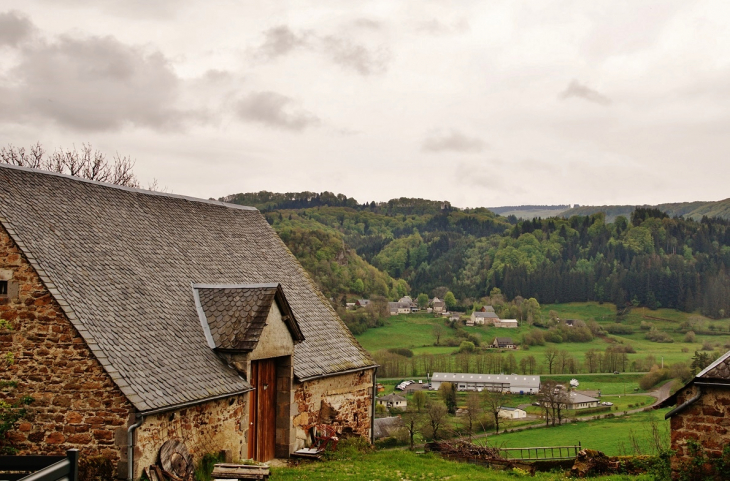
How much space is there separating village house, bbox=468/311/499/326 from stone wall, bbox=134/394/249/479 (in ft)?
480

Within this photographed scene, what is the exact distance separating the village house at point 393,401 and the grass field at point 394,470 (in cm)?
6437

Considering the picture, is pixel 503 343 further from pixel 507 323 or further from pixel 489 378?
pixel 489 378

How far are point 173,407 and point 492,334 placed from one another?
14086cm

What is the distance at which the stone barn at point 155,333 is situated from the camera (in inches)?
490

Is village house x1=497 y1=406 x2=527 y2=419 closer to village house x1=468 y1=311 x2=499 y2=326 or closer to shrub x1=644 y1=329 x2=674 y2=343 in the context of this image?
shrub x1=644 y1=329 x2=674 y2=343

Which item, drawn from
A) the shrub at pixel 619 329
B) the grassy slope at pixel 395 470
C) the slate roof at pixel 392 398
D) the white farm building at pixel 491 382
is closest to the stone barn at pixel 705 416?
the grassy slope at pixel 395 470

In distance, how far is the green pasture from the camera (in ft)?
175

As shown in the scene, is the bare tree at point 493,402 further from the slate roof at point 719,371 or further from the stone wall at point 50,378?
the stone wall at point 50,378

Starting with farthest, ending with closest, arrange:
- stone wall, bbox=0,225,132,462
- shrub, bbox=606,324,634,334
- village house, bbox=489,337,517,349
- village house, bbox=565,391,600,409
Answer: shrub, bbox=606,324,634,334, village house, bbox=489,337,517,349, village house, bbox=565,391,600,409, stone wall, bbox=0,225,132,462

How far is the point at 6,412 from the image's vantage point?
1245cm

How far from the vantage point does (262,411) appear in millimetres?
16562

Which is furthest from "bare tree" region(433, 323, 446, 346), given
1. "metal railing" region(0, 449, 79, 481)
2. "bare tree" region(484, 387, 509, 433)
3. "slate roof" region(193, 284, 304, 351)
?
"metal railing" region(0, 449, 79, 481)

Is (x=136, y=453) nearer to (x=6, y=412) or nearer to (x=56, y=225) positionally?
(x=6, y=412)

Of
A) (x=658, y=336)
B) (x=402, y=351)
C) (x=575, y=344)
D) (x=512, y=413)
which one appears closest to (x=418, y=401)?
(x=512, y=413)
